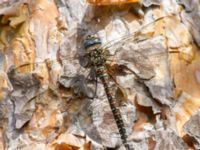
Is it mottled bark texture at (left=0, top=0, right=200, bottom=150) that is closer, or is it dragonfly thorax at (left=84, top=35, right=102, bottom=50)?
mottled bark texture at (left=0, top=0, right=200, bottom=150)

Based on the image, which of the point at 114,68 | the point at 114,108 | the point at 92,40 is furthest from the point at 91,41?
the point at 114,108

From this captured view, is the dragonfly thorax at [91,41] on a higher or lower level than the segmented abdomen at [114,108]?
higher

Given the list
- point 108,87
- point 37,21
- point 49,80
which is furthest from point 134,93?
point 37,21

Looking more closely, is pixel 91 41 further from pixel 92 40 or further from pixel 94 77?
pixel 94 77

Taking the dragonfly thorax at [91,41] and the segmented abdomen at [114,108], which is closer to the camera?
the segmented abdomen at [114,108]

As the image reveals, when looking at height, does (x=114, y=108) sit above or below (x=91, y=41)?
below

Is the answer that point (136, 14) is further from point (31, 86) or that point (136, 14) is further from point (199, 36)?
point (31, 86)

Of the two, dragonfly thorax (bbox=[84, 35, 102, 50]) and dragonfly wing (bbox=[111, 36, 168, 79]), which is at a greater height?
dragonfly thorax (bbox=[84, 35, 102, 50])

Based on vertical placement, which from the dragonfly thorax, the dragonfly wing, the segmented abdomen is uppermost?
the dragonfly thorax
